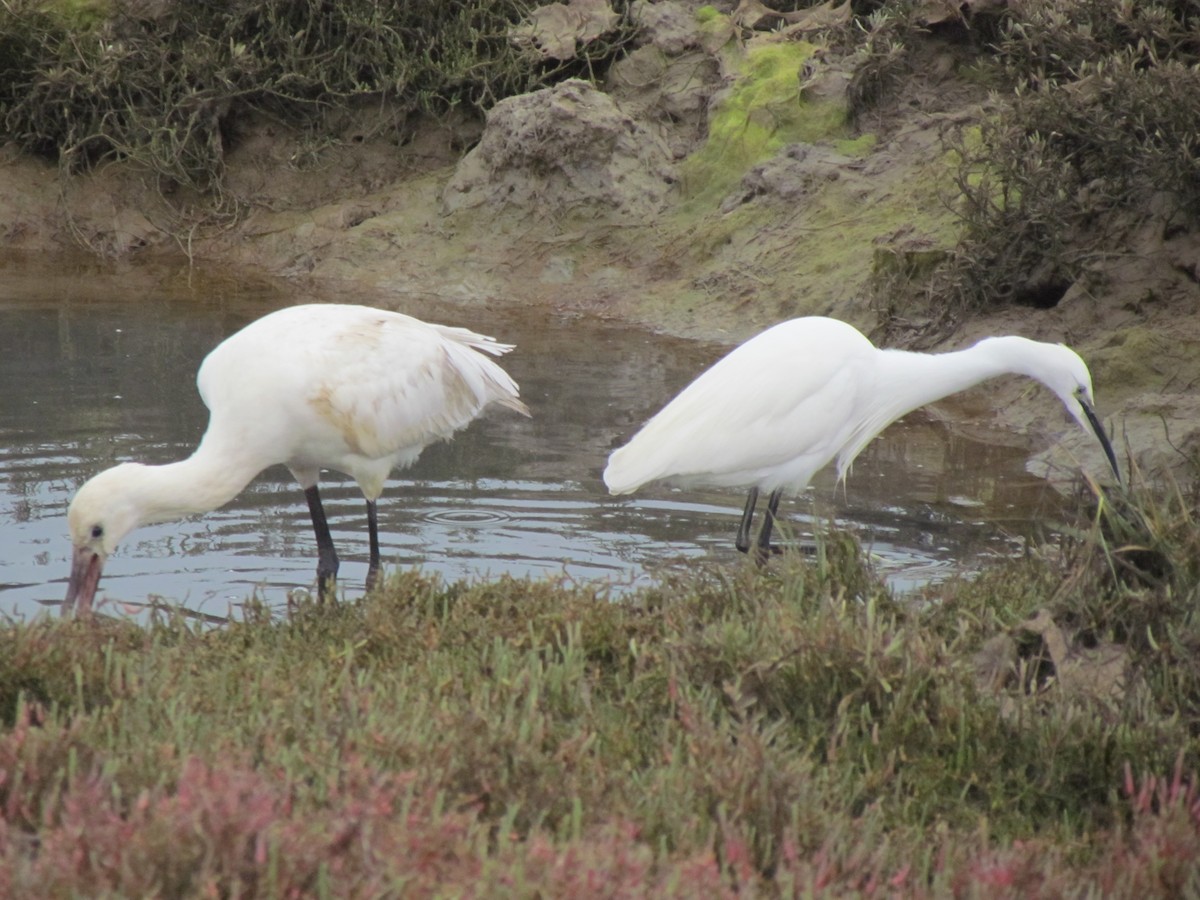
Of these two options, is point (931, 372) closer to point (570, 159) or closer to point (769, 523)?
point (769, 523)

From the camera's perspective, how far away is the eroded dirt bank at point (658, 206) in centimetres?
1023

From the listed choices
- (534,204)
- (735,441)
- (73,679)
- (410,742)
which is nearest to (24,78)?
(534,204)

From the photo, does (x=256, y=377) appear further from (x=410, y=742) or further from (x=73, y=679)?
(x=410, y=742)

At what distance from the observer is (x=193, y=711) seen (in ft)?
13.3

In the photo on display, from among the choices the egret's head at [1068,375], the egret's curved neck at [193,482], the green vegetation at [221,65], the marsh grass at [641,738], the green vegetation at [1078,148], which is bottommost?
the marsh grass at [641,738]

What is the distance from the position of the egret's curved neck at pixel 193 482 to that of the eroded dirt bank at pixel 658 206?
4.89 meters

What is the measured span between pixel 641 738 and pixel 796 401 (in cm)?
295

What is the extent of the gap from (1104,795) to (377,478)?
155 inches

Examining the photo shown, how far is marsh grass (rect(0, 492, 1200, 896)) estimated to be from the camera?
2857 millimetres

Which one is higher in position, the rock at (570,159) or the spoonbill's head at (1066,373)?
the rock at (570,159)

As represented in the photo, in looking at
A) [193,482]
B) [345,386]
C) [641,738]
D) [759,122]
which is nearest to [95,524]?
[193,482]

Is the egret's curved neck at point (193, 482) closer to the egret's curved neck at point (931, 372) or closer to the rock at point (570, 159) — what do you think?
the egret's curved neck at point (931, 372)

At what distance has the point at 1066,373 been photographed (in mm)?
6707

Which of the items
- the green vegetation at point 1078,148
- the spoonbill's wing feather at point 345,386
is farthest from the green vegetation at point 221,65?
the spoonbill's wing feather at point 345,386
